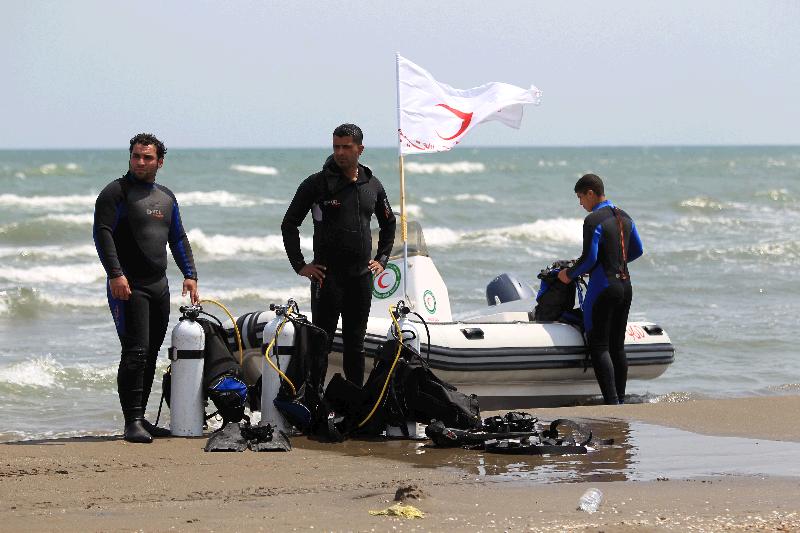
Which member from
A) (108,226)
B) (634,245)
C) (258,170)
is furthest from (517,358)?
(258,170)

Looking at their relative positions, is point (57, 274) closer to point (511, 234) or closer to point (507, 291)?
point (511, 234)

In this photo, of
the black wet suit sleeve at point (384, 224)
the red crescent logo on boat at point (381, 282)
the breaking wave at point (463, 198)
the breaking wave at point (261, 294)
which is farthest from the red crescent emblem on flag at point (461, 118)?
the breaking wave at point (463, 198)

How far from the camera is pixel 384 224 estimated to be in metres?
6.95

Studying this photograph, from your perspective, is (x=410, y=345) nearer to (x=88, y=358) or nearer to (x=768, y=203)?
(x=88, y=358)

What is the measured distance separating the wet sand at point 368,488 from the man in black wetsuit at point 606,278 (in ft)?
4.39

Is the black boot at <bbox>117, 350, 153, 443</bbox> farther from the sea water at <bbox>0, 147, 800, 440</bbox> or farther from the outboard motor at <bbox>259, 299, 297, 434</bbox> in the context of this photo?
the sea water at <bbox>0, 147, 800, 440</bbox>

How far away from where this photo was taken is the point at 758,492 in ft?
16.7

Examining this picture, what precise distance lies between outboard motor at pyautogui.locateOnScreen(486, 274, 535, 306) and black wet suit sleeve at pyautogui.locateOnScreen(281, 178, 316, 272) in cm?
Answer: 350

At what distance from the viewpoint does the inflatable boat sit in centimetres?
814

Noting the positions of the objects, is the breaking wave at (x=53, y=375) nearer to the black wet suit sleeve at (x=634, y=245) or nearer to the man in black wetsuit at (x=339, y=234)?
the man in black wetsuit at (x=339, y=234)

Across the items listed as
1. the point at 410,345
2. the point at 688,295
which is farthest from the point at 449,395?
the point at 688,295

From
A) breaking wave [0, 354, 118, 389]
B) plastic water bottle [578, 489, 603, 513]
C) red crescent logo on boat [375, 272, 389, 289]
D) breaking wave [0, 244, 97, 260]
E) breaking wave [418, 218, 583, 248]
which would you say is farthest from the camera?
breaking wave [418, 218, 583, 248]

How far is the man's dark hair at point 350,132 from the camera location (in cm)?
656

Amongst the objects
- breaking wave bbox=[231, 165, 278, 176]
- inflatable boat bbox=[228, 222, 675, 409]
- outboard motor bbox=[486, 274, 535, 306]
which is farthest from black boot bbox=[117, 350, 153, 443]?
breaking wave bbox=[231, 165, 278, 176]
